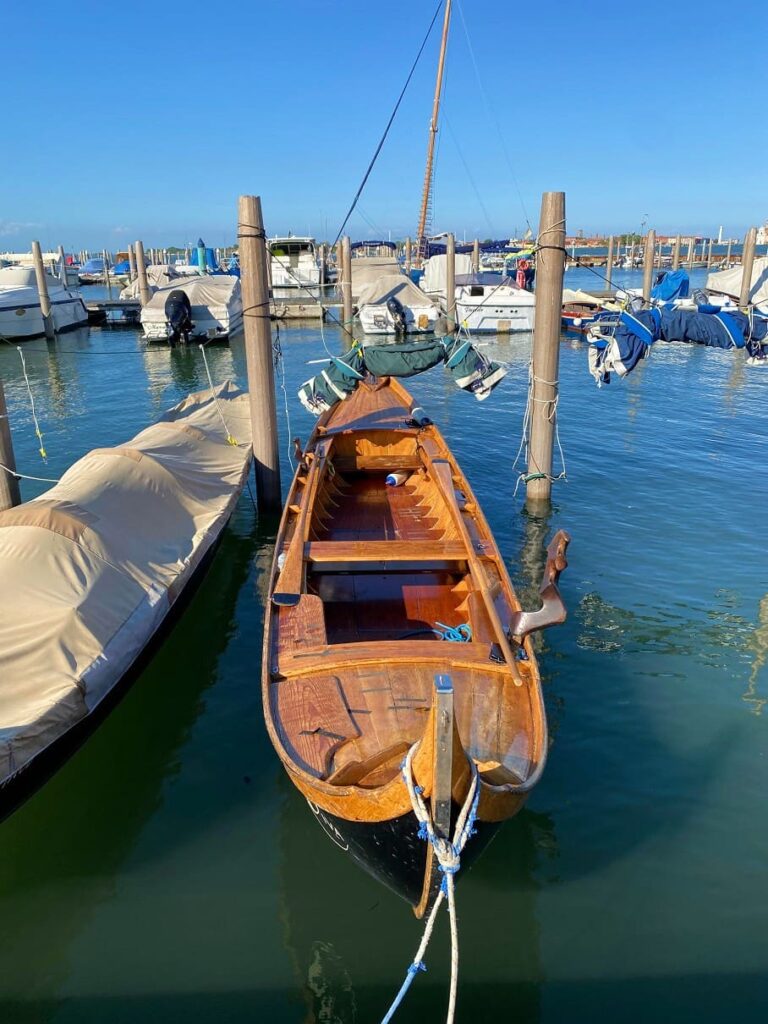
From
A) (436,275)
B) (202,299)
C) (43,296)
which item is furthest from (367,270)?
(43,296)

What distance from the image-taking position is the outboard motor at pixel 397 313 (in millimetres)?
32531

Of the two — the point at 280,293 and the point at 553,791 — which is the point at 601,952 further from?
the point at 280,293

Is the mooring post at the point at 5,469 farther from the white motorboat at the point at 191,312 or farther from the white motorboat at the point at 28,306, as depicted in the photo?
the white motorboat at the point at 191,312

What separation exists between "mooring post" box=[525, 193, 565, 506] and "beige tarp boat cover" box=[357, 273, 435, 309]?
78.5 ft

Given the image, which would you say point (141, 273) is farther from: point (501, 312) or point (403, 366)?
point (403, 366)

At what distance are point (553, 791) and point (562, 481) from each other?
29.0 feet

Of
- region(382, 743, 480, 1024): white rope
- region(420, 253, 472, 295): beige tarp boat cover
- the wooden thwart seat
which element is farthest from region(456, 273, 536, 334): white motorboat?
region(382, 743, 480, 1024): white rope

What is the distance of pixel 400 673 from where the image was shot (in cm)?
557

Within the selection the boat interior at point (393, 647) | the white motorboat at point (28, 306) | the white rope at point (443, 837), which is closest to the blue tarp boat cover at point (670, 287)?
the boat interior at point (393, 647)

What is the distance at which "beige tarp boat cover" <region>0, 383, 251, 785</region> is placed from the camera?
568 centimetres

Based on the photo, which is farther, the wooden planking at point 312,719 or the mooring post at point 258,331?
the mooring post at point 258,331

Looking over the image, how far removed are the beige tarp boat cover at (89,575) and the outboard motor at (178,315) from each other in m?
22.7

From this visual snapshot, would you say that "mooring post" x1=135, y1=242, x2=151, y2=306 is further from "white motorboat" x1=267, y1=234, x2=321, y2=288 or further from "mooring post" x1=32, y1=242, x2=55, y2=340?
"white motorboat" x1=267, y1=234, x2=321, y2=288

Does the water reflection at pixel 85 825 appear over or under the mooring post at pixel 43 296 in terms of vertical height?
under
